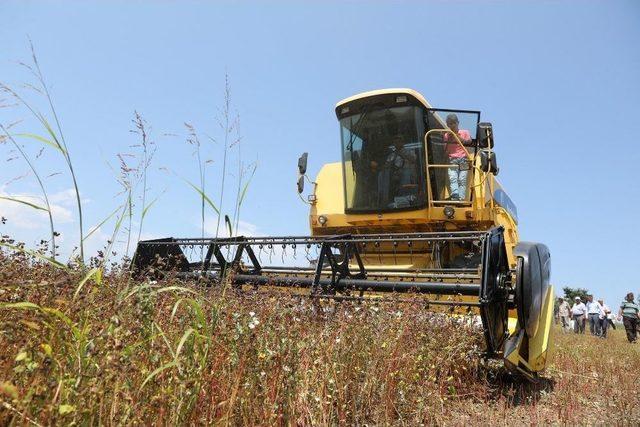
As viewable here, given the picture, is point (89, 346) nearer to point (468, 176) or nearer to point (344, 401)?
point (344, 401)

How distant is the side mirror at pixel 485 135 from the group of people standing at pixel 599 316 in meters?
9.17

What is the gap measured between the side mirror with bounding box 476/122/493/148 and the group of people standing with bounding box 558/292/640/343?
361 inches

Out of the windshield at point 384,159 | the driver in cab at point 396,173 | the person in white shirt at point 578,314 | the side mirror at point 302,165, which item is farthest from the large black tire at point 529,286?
the person in white shirt at point 578,314

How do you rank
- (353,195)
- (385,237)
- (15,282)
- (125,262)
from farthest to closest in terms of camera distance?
(353,195) → (385,237) → (125,262) → (15,282)

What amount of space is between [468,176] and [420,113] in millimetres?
981

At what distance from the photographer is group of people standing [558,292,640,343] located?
1186cm

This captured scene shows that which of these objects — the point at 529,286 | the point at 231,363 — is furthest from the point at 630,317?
the point at 231,363

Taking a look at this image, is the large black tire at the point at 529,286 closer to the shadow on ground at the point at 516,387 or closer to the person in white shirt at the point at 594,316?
the shadow on ground at the point at 516,387

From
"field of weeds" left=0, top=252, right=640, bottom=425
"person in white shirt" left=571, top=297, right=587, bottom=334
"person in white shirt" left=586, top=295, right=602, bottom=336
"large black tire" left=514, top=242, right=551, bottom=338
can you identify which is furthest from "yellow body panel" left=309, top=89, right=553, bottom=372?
"person in white shirt" left=571, top=297, right=587, bottom=334

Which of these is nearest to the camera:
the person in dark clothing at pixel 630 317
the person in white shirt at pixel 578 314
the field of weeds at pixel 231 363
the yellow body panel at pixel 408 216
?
the field of weeds at pixel 231 363

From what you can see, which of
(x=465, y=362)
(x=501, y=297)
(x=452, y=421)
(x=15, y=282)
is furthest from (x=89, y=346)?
(x=501, y=297)

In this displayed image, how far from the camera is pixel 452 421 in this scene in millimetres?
2537

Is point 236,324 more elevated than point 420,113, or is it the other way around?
point 420,113

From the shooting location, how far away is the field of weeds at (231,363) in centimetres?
139
